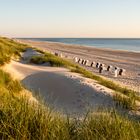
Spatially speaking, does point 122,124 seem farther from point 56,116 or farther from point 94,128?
point 56,116

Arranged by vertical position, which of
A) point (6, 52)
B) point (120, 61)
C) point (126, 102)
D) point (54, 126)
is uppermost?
point (54, 126)

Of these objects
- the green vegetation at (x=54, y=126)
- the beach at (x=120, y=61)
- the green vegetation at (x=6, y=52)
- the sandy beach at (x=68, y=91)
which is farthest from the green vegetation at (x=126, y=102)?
the green vegetation at (x=6, y=52)

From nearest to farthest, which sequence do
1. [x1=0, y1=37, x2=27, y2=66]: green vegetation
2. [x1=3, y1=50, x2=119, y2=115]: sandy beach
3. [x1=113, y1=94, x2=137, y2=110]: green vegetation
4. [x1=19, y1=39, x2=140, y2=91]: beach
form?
[x1=113, y1=94, x2=137, y2=110]: green vegetation < [x1=3, y1=50, x2=119, y2=115]: sandy beach < [x1=0, y1=37, x2=27, y2=66]: green vegetation < [x1=19, y1=39, x2=140, y2=91]: beach

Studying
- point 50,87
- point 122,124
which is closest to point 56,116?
point 122,124

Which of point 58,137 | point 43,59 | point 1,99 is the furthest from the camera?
point 43,59

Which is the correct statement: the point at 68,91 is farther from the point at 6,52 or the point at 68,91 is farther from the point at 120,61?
the point at 120,61

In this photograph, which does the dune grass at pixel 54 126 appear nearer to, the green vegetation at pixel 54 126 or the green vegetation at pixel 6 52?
the green vegetation at pixel 54 126

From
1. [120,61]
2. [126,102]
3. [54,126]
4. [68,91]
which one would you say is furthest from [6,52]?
[120,61]

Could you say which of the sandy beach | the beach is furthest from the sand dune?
the beach

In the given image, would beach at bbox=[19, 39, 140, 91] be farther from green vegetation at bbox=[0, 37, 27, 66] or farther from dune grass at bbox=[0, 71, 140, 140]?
dune grass at bbox=[0, 71, 140, 140]

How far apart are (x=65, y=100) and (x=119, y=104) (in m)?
1.86

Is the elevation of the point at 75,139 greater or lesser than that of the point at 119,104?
greater

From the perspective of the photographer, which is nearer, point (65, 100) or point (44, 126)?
point (44, 126)

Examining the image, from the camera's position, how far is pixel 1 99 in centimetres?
682
